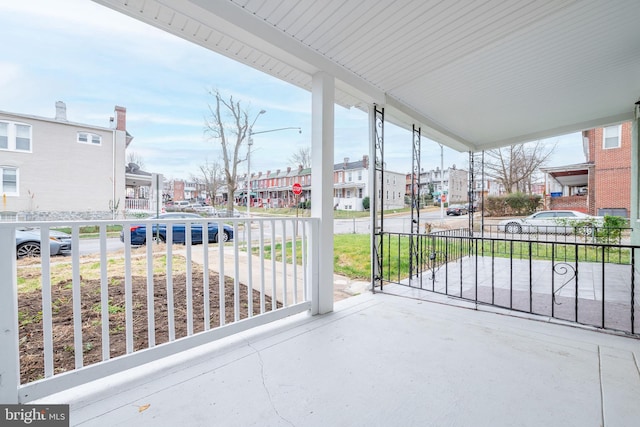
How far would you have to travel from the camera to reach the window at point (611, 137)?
28.0 feet

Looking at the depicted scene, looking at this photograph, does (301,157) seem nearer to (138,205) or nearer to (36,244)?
(138,205)

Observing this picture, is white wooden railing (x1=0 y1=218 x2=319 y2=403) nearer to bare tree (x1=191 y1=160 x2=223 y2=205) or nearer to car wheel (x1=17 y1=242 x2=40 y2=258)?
car wheel (x1=17 y1=242 x2=40 y2=258)

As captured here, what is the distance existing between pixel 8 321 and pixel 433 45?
3534 mm

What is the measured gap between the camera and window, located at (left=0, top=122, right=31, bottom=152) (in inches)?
73.9

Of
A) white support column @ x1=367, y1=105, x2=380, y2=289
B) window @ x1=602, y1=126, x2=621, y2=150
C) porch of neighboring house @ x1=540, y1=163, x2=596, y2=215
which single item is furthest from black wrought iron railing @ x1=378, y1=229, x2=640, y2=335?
porch of neighboring house @ x1=540, y1=163, x2=596, y2=215

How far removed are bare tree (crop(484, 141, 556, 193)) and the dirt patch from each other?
13888mm

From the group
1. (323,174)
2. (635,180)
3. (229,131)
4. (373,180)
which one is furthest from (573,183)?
(229,131)

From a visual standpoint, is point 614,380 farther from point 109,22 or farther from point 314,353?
point 109,22

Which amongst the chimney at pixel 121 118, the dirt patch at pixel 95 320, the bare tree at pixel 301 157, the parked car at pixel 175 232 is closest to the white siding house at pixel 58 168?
the chimney at pixel 121 118

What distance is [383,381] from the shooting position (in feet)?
5.86

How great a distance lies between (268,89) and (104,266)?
416 cm

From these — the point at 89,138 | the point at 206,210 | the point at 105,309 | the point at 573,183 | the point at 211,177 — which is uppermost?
the point at 573,183

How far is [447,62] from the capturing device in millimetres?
2949

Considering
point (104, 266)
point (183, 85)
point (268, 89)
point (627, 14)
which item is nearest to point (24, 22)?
point (183, 85)
